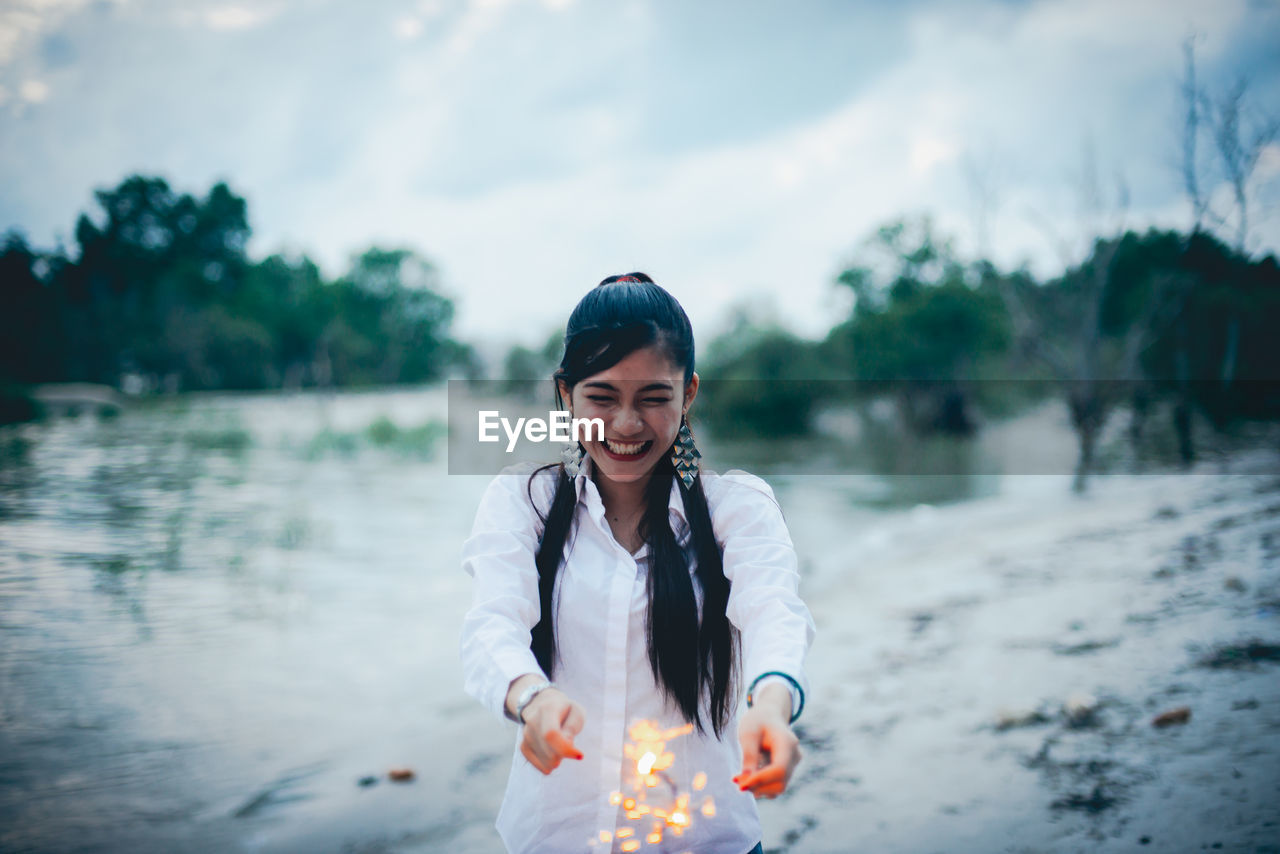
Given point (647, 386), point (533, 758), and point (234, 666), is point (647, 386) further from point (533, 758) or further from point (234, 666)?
point (234, 666)

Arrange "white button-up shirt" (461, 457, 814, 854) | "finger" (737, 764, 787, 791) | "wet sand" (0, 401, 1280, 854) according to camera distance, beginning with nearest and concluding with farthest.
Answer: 1. "finger" (737, 764, 787, 791)
2. "white button-up shirt" (461, 457, 814, 854)
3. "wet sand" (0, 401, 1280, 854)

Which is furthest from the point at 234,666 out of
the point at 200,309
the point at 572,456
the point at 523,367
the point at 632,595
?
the point at 200,309

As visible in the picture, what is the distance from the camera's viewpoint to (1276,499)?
7668 millimetres

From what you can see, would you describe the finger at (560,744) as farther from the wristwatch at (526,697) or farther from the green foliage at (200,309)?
the green foliage at (200,309)

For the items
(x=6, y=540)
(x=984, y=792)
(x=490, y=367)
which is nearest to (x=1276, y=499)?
(x=984, y=792)

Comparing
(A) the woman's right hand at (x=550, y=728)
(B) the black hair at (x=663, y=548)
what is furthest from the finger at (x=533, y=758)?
(B) the black hair at (x=663, y=548)

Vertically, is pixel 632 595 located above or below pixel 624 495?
below

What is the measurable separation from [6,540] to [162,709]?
586 centimetres

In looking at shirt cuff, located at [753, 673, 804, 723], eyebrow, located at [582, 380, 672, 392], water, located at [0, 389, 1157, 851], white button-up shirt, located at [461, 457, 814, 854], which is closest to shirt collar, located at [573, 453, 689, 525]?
white button-up shirt, located at [461, 457, 814, 854]

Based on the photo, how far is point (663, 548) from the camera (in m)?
1.78

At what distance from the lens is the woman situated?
1.69 meters

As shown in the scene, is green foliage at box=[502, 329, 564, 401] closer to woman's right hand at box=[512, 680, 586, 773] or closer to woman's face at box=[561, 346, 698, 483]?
woman's face at box=[561, 346, 698, 483]

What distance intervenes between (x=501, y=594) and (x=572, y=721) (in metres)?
0.36

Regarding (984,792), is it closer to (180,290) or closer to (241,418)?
(241,418)
